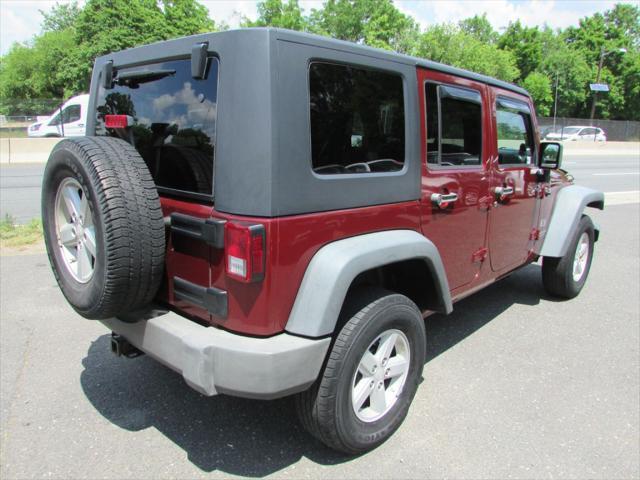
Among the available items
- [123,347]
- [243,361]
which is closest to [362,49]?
[243,361]

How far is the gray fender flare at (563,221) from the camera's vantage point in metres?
4.45

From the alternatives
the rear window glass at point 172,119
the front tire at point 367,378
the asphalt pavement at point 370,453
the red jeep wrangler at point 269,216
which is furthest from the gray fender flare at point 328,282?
the asphalt pavement at point 370,453

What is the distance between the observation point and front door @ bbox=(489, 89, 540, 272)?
3.63m

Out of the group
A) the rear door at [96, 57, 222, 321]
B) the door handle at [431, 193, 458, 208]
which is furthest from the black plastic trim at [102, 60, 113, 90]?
the door handle at [431, 193, 458, 208]

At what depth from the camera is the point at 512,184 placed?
3.79 metres

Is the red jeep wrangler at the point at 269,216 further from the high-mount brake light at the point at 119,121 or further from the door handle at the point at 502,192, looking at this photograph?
the door handle at the point at 502,192

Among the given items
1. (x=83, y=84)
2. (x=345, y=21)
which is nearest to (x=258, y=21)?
(x=345, y=21)

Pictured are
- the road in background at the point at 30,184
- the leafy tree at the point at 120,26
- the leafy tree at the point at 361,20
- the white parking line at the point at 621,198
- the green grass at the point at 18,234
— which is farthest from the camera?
the leafy tree at the point at 361,20

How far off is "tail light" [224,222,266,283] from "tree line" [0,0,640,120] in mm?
37384

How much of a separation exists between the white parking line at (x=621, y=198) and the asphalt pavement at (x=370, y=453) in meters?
7.81

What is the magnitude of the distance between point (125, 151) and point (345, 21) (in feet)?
161

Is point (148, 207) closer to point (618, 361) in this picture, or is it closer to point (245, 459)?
point (245, 459)

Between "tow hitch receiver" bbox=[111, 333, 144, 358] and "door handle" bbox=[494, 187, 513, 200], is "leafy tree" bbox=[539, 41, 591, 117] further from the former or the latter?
"tow hitch receiver" bbox=[111, 333, 144, 358]

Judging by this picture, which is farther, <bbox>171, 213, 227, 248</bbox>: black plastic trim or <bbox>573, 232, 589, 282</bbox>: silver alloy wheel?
<bbox>573, 232, 589, 282</bbox>: silver alloy wheel
